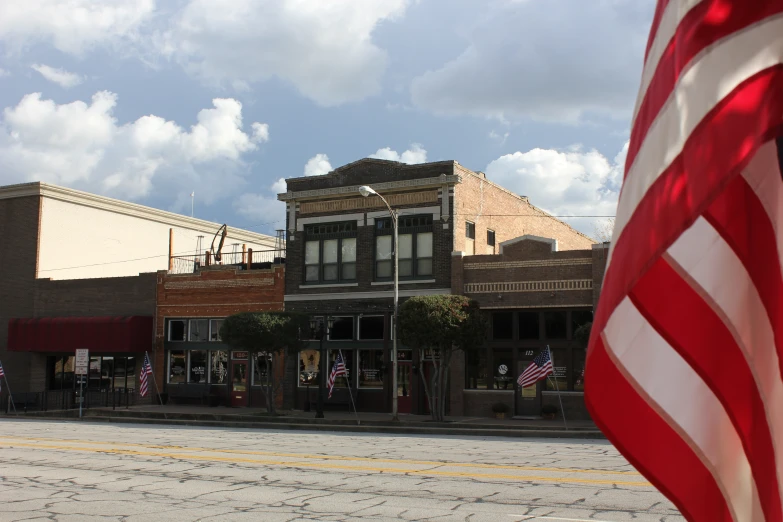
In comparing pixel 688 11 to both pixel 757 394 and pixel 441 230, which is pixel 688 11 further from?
pixel 441 230

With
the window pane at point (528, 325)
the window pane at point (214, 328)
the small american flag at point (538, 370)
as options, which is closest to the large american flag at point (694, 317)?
the small american flag at point (538, 370)

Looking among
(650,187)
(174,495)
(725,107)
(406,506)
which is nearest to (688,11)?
(725,107)

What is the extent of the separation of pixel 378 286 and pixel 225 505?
928 inches

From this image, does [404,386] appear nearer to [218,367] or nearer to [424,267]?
[424,267]

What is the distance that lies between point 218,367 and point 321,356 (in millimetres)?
6676

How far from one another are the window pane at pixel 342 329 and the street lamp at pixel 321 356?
0.20 m

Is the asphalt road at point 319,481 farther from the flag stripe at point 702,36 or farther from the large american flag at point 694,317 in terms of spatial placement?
the flag stripe at point 702,36

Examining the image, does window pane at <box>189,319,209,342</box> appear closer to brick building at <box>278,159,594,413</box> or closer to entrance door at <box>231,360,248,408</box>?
entrance door at <box>231,360,248,408</box>

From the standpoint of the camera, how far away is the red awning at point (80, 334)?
1617 inches

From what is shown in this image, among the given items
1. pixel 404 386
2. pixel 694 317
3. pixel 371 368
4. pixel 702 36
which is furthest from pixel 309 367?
pixel 702 36

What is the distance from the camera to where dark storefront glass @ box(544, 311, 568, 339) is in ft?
107

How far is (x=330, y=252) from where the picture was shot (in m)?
37.8

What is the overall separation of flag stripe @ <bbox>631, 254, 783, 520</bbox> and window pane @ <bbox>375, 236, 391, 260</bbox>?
3370 cm

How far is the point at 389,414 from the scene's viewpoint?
34625 millimetres
